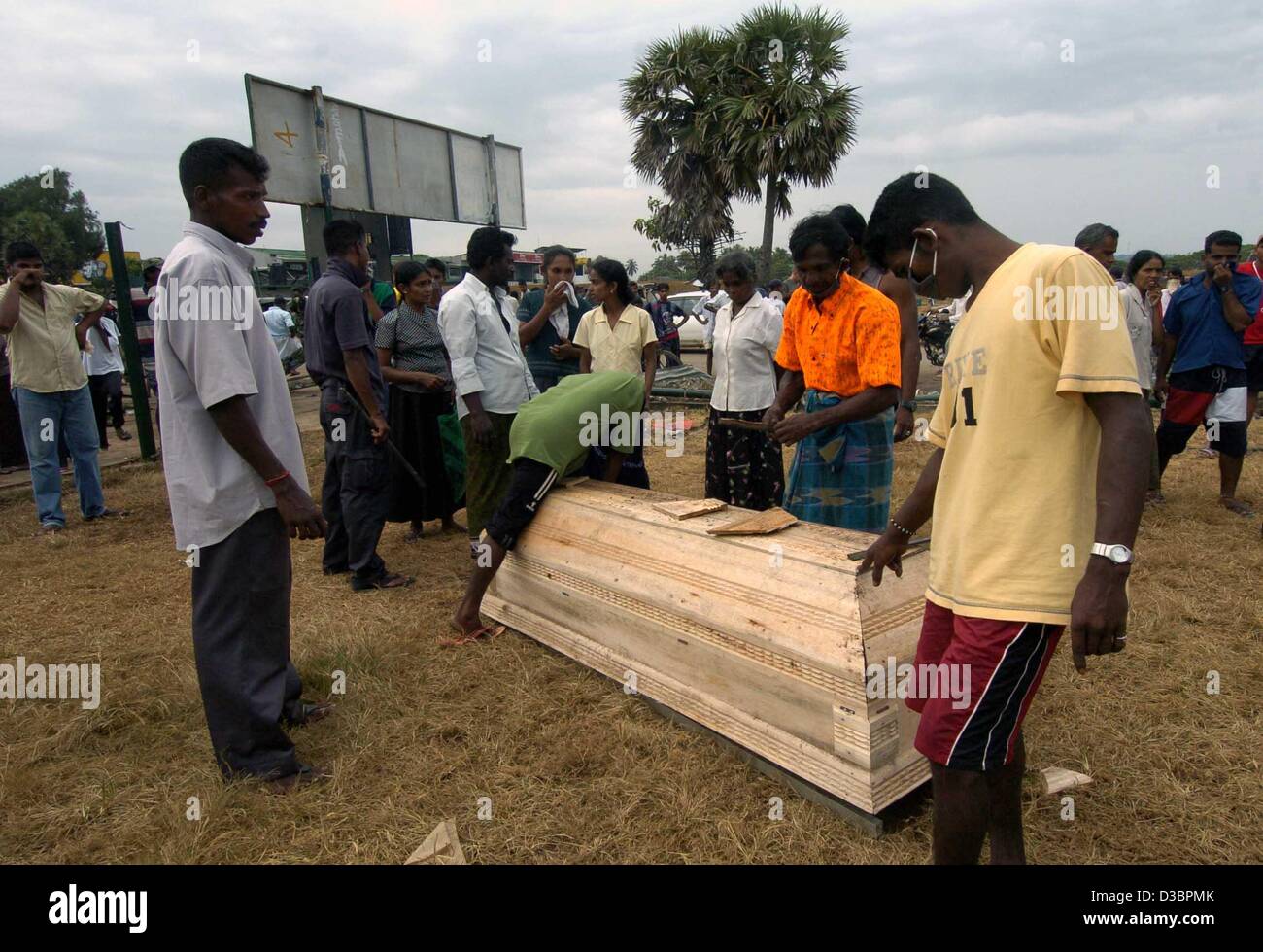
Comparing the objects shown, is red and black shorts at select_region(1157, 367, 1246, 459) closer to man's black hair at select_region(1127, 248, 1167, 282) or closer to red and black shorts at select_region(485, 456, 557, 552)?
man's black hair at select_region(1127, 248, 1167, 282)

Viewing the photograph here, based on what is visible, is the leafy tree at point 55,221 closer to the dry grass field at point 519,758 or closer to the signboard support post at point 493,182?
the signboard support post at point 493,182

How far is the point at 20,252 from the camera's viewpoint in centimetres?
539

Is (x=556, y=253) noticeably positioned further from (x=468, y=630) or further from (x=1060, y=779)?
(x=1060, y=779)

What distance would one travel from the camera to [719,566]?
268 centimetres

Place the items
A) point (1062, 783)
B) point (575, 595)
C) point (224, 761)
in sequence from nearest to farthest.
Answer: point (1062, 783) < point (224, 761) < point (575, 595)

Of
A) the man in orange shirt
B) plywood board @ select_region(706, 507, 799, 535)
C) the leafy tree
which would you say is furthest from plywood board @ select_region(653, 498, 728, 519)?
the leafy tree

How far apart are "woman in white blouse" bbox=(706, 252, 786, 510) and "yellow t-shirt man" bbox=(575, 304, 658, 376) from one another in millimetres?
643

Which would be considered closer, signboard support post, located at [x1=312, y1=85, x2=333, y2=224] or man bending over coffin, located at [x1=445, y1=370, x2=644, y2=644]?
man bending over coffin, located at [x1=445, y1=370, x2=644, y2=644]

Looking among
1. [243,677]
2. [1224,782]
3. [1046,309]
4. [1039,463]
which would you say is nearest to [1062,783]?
[1224,782]

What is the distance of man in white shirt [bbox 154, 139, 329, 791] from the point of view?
2.29 meters

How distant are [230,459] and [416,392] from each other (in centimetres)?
269

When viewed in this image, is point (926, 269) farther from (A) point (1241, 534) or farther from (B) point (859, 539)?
(A) point (1241, 534)

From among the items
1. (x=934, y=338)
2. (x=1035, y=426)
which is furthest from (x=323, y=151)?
(x=934, y=338)

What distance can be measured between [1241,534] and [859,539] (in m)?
3.52
